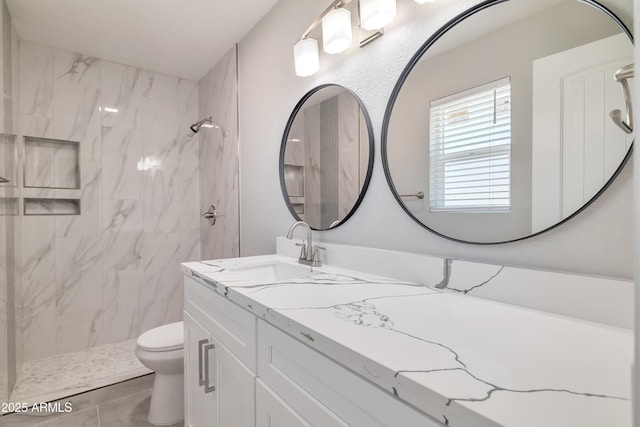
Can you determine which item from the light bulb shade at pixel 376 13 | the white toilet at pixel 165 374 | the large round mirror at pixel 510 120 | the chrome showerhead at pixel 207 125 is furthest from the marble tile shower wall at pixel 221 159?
the large round mirror at pixel 510 120

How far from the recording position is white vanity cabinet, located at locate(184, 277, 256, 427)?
0.91m

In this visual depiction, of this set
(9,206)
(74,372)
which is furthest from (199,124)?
(74,372)

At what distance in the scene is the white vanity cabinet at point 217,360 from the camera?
912 mm

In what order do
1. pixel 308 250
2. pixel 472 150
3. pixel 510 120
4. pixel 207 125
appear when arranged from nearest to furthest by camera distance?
pixel 510 120
pixel 472 150
pixel 308 250
pixel 207 125

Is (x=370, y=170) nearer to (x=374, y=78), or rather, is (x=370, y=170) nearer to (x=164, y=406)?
(x=374, y=78)

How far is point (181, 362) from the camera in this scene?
1.70m

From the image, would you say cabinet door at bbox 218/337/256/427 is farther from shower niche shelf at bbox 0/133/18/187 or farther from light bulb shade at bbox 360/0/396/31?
shower niche shelf at bbox 0/133/18/187

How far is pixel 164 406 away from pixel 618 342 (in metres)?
1.98

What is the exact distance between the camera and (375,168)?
1.28 metres

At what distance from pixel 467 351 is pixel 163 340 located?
5.67ft

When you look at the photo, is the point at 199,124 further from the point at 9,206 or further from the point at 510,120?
the point at 510,120

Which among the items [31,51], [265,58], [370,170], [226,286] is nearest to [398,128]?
[370,170]

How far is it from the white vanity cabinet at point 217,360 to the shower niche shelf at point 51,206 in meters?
1.78

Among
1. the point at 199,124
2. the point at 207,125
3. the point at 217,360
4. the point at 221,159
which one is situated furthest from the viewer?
the point at 207,125
